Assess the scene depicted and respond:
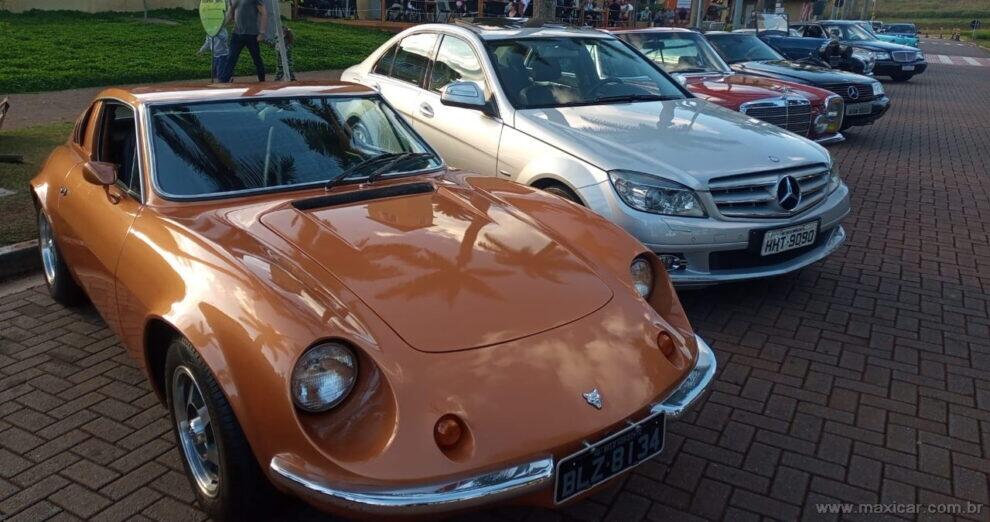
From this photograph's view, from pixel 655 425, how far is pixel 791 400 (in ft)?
4.69

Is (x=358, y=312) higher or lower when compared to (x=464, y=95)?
lower

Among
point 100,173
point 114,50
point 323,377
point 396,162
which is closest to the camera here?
point 323,377

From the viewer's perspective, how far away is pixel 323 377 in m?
2.31

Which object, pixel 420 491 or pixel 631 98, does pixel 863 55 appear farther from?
pixel 420 491

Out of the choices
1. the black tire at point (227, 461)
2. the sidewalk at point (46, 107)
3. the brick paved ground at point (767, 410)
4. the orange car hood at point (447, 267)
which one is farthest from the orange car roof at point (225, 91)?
the sidewalk at point (46, 107)

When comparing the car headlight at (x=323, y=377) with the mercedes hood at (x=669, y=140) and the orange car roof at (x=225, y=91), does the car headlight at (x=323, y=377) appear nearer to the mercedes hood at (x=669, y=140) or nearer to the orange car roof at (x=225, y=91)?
the orange car roof at (x=225, y=91)

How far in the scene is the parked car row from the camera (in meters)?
2.29

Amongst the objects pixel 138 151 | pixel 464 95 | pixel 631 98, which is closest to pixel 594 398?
pixel 138 151

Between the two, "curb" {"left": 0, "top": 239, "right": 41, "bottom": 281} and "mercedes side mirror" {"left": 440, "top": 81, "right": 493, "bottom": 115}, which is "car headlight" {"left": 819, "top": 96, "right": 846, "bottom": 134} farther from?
"curb" {"left": 0, "top": 239, "right": 41, "bottom": 281}

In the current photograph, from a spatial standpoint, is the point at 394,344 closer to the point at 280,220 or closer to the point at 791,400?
the point at 280,220

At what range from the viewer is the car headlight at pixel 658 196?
4.37 m

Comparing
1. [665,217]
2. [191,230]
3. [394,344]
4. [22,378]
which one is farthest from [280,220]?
[665,217]

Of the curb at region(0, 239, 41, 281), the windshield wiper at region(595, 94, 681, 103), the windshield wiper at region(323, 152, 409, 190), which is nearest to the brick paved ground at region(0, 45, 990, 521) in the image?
the curb at region(0, 239, 41, 281)

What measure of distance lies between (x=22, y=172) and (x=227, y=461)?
5.65 metres
